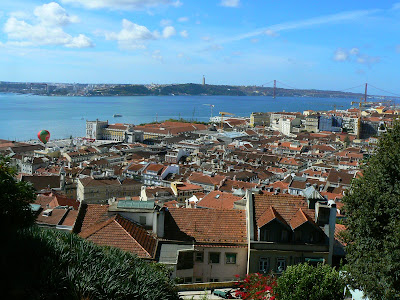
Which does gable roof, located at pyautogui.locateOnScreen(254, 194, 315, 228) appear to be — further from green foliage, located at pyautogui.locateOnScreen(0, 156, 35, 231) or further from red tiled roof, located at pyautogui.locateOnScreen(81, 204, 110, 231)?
green foliage, located at pyautogui.locateOnScreen(0, 156, 35, 231)

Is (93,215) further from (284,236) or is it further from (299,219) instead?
(299,219)

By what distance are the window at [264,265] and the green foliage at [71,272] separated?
5.37 ft

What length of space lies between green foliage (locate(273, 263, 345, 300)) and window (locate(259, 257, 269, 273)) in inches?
45.0

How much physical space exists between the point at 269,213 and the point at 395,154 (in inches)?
71.0

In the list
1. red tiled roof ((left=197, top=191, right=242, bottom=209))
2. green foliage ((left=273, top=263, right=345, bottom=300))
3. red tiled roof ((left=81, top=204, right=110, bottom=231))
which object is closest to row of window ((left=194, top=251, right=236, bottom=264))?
green foliage ((left=273, top=263, right=345, bottom=300))

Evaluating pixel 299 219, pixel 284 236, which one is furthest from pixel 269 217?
pixel 299 219

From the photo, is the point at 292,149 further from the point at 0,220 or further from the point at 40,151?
the point at 0,220

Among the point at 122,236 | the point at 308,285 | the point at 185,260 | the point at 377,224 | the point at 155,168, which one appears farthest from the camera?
the point at 155,168

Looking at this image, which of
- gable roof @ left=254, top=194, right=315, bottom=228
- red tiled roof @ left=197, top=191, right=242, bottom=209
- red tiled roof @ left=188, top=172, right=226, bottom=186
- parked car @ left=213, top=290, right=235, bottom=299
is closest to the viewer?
parked car @ left=213, top=290, right=235, bottom=299

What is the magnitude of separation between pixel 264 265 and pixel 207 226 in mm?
958

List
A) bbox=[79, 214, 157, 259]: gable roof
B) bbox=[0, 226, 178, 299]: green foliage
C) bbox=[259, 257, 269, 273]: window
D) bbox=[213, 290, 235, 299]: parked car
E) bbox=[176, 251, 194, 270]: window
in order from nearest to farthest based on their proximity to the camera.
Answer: bbox=[0, 226, 178, 299]: green foliage → bbox=[213, 290, 235, 299]: parked car → bbox=[79, 214, 157, 259]: gable roof → bbox=[176, 251, 194, 270]: window → bbox=[259, 257, 269, 273]: window

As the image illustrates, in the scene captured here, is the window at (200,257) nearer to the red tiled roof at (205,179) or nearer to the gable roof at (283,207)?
the gable roof at (283,207)

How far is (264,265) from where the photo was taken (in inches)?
245

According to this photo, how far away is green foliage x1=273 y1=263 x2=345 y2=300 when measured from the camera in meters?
4.89
